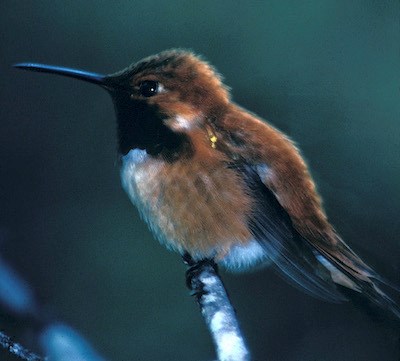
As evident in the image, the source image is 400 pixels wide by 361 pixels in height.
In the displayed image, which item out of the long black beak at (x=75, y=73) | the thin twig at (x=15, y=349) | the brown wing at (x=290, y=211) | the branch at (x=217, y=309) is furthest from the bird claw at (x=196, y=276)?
the long black beak at (x=75, y=73)

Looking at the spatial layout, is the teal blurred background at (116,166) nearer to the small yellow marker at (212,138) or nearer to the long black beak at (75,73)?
the long black beak at (75,73)

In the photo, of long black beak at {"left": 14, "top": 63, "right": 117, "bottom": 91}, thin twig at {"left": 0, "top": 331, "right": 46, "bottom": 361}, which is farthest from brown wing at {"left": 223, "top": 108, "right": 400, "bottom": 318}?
thin twig at {"left": 0, "top": 331, "right": 46, "bottom": 361}

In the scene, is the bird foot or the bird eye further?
the bird eye

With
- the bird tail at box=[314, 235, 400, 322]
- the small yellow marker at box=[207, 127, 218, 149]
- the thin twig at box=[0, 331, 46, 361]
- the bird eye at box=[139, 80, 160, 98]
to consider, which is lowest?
the thin twig at box=[0, 331, 46, 361]

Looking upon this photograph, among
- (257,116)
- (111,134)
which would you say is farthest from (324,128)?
(111,134)

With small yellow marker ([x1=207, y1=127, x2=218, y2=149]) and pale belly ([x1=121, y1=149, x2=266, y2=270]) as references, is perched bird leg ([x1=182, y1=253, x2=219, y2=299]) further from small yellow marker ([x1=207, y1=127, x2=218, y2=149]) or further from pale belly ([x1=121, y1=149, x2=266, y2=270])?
small yellow marker ([x1=207, y1=127, x2=218, y2=149])

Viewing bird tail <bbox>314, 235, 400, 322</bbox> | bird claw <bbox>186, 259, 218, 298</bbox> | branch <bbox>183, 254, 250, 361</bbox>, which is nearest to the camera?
branch <bbox>183, 254, 250, 361</bbox>
